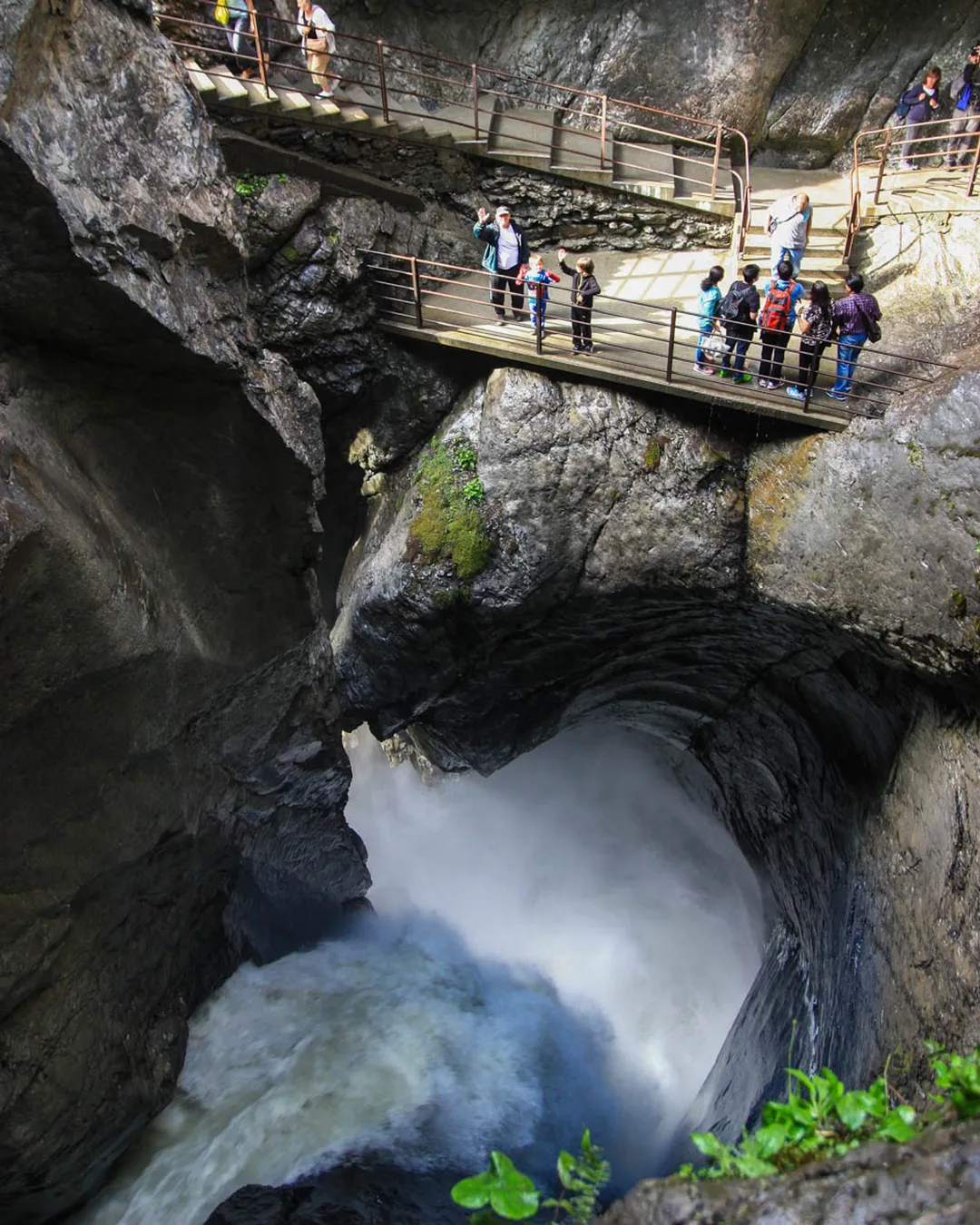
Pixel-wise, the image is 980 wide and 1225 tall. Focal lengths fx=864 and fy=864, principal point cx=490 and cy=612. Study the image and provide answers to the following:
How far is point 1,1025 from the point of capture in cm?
628

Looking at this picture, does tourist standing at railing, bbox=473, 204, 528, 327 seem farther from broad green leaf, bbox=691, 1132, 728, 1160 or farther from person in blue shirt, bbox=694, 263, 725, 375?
broad green leaf, bbox=691, 1132, 728, 1160

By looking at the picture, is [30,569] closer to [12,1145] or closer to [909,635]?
[12,1145]

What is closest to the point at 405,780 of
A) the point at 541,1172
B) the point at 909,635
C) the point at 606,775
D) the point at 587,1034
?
the point at 606,775

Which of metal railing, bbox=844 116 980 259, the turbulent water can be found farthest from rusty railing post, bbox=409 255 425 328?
the turbulent water

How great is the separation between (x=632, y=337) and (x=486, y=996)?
30.0 ft

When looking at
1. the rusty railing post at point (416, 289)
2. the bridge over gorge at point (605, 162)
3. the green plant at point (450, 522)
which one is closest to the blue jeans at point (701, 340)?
the bridge over gorge at point (605, 162)

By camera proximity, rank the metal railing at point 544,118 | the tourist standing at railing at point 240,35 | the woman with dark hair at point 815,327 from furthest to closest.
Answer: the metal railing at point 544,118 < the tourist standing at railing at point 240,35 < the woman with dark hair at point 815,327

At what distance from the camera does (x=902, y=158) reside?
360 inches

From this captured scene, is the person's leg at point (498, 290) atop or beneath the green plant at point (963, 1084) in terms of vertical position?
atop

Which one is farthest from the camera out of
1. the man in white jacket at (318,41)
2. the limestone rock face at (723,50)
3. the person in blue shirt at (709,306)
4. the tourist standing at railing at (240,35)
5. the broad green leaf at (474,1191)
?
the limestone rock face at (723,50)

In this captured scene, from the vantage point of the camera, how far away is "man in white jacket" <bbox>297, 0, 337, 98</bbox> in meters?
9.66

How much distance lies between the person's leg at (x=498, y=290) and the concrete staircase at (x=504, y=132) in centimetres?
176

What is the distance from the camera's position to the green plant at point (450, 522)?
8922 millimetres

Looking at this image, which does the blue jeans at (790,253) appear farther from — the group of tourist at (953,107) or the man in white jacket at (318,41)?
the man in white jacket at (318,41)
